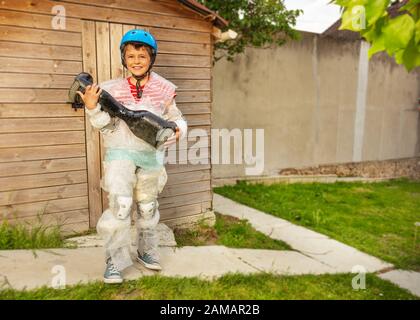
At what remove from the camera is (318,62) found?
9.39m

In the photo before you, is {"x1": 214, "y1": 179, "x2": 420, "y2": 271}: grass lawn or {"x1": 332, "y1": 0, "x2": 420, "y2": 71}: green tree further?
{"x1": 214, "y1": 179, "x2": 420, "y2": 271}: grass lawn

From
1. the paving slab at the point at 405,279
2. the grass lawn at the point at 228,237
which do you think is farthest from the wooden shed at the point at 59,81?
the paving slab at the point at 405,279

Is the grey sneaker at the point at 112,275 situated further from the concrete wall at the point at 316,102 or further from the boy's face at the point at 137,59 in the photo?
the concrete wall at the point at 316,102

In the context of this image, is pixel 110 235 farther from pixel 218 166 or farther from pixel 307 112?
pixel 307 112

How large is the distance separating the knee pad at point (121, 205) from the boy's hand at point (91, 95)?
2.35 feet

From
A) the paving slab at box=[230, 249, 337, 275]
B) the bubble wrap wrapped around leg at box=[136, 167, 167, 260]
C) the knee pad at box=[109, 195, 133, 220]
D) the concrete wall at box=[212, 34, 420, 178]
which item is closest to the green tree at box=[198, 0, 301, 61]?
the concrete wall at box=[212, 34, 420, 178]

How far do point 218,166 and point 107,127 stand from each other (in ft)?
17.7

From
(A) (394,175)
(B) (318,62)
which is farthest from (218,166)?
(A) (394,175)

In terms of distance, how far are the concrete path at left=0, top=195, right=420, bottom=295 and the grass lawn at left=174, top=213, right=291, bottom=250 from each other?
23 cm

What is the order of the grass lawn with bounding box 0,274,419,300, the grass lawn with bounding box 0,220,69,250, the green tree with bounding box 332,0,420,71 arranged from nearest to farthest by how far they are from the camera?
the green tree with bounding box 332,0,420,71 → the grass lawn with bounding box 0,274,419,300 → the grass lawn with bounding box 0,220,69,250

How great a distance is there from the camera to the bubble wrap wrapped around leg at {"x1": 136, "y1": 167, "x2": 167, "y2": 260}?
10.2 ft

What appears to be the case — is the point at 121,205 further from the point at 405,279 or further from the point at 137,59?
the point at 405,279

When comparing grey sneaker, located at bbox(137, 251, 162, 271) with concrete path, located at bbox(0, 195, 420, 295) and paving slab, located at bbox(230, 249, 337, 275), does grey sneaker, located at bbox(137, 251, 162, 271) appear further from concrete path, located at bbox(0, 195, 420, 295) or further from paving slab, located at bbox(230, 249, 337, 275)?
paving slab, located at bbox(230, 249, 337, 275)

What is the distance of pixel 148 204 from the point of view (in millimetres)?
3164
